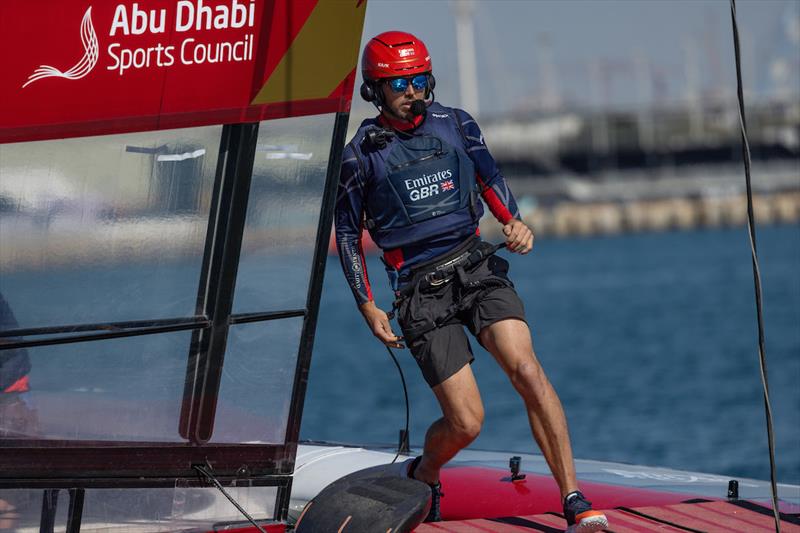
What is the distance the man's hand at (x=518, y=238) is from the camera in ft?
16.7

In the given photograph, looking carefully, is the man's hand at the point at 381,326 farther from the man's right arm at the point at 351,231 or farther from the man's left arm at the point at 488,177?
the man's left arm at the point at 488,177

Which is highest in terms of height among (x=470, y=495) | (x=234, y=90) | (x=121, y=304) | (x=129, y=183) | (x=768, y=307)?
(x=234, y=90)

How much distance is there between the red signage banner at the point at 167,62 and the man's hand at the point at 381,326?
808mm

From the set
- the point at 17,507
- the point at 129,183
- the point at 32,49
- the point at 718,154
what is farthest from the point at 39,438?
the point at 718,154

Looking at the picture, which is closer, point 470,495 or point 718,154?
point 470,495

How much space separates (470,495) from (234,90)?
2.26 metres

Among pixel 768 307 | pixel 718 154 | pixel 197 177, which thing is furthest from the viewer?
pixel 718 154

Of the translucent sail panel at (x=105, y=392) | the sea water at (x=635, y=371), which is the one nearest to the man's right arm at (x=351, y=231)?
the translucent sail panel at (x=105, y=392)

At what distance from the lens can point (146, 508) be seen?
Answer: 512cm

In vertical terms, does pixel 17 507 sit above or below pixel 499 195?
below

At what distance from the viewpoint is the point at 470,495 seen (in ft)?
20.4

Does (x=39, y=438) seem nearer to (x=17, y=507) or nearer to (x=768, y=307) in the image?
(x=17, y=507)

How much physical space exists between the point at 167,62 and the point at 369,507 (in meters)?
1.78

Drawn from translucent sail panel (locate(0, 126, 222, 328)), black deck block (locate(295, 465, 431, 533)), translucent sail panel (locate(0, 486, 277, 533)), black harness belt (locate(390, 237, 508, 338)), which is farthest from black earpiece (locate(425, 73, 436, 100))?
translucent sail panel (locate(0, 486, 277, 533))
